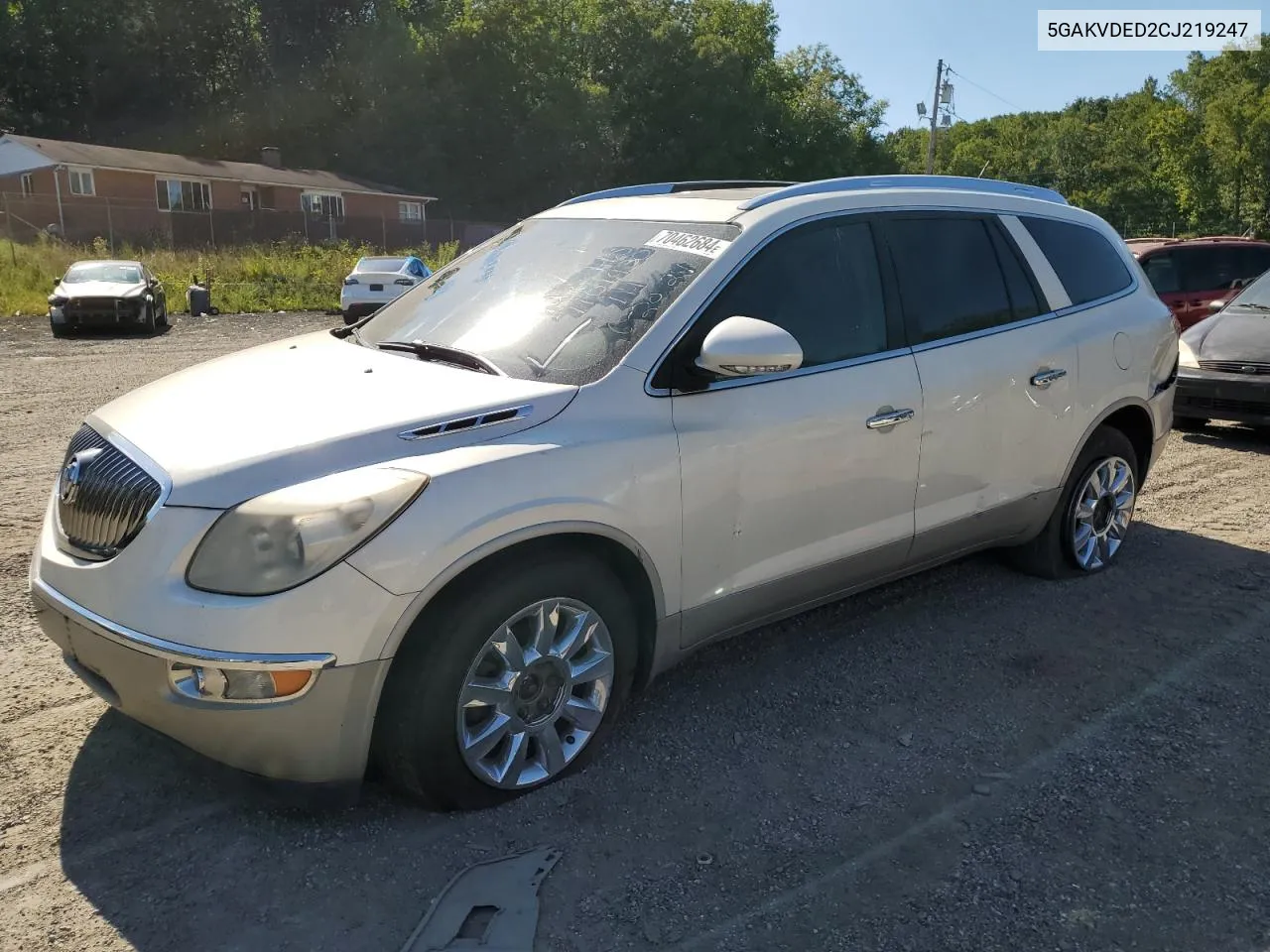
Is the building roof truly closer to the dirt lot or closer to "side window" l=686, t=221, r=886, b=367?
the dirt lot

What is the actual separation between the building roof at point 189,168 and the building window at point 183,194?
582 millimetres

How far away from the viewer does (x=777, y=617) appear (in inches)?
157

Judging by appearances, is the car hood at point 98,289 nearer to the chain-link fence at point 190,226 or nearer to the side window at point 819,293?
the chain-link fence at point 190,226

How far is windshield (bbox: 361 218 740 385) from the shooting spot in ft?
11.6

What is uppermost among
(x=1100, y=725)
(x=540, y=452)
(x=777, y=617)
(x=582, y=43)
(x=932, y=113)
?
(x=582, y=43)

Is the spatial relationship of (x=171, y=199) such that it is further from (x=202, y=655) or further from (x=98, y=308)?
(x=202, y=655)

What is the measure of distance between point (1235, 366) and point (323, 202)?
4705 centimetres

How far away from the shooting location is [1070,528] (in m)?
5.23

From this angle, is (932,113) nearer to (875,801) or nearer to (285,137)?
(285,137)

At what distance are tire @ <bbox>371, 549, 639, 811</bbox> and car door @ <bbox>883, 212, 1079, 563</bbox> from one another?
1.58 metres

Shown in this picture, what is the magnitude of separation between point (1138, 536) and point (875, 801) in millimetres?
3605

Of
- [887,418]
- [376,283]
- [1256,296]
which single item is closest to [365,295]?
[376,283]

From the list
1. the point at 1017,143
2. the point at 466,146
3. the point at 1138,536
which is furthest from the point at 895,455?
the point at 1017,143

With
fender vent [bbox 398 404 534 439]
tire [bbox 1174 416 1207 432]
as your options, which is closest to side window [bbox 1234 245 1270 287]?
tire [bbox 1174 416 1207 432]
